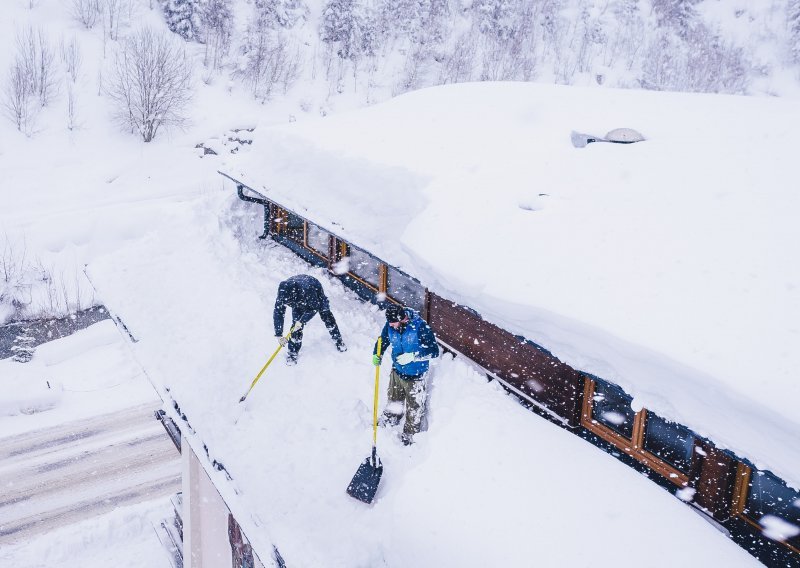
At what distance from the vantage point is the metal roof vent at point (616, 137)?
254 inches

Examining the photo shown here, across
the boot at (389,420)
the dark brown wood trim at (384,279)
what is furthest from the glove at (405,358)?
the dark brown wood trim at (384,279)

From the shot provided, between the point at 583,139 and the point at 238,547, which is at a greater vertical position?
the point at 583,139

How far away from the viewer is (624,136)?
646 centimetres

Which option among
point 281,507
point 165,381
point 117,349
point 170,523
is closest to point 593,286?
point 281,507

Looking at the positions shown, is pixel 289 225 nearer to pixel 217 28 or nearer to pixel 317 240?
pixel 317 240

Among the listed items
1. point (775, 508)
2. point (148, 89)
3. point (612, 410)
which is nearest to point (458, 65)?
point (148, 89)

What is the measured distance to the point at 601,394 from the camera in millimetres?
4848

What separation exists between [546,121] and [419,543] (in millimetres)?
6070

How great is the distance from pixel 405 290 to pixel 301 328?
1.55 metres

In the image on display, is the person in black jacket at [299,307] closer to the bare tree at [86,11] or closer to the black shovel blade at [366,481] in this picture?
the black shovel blade at [366,481]

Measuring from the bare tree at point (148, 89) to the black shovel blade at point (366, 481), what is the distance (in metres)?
24.9

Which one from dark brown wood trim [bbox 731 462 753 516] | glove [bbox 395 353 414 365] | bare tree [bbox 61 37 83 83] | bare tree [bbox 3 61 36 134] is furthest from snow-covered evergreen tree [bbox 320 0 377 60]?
dark brown wood trim [bbox 731 462 753 516]

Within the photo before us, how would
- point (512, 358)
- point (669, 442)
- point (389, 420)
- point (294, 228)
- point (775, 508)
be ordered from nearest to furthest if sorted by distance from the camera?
point (775, 508) → point (669, 442) → point (512, 358) → point (389, 420) → point (294, 228)

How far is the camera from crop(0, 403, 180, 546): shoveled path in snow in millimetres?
12188
